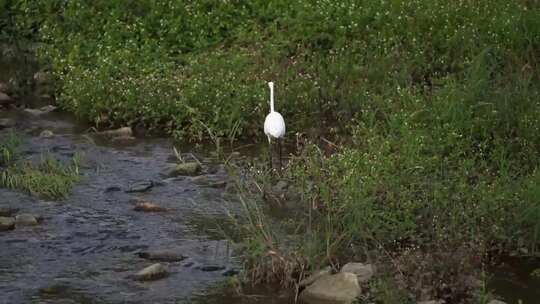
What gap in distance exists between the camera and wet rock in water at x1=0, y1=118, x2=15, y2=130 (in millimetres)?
10141

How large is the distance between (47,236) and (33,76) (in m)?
4.06

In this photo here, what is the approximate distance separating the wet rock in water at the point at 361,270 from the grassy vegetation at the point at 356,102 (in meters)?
0.10

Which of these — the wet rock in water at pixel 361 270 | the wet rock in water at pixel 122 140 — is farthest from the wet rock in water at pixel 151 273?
the wet rock in water at pixel 122 140

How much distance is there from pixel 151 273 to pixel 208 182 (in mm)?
1877

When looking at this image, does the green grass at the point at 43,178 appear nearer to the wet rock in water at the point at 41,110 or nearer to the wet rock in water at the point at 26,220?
the wet rock in water at the point at 26,220

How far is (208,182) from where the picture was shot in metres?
8.77

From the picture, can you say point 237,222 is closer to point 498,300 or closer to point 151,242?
point 151,242

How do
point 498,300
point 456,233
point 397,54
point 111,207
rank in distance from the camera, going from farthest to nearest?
point 397,54
point 111,207
point 456,233
point 498,300

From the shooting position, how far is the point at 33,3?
39.9ft

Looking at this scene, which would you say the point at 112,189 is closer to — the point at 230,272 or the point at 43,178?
the point at 43,178

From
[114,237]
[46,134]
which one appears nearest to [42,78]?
[46,134]

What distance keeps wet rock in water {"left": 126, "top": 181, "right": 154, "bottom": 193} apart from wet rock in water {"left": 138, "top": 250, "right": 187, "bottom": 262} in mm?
1266

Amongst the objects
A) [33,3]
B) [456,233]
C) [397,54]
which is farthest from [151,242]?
[33,3]

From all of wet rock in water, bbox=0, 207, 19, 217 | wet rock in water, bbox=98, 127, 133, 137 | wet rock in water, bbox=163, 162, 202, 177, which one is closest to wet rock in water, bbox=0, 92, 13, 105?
wet rock in water, bbox=98, 127, 133, 137
